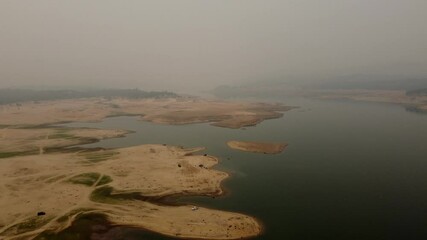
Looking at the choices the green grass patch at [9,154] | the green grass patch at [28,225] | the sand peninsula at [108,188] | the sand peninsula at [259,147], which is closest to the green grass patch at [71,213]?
the sand peninsula at [108,188]

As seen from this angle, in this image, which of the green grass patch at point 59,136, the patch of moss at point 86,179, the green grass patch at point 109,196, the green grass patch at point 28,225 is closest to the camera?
the green grass patch at point 28,225

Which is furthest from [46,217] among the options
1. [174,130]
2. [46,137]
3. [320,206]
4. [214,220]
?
[174,130]

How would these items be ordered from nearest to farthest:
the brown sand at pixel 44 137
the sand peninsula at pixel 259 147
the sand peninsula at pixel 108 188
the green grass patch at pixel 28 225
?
the green grass patch at pixel 28 225
the sand peninsula at pixel 108 188
the sand peninsula at pixel 259 147
the brown sand at pixel 44 137

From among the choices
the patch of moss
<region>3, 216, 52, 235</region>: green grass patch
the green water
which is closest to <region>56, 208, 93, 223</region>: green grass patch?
<region>3, 216, 52, 235</region>: green grass patch

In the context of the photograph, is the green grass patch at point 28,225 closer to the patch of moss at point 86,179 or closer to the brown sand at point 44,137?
the patch of moss at point 86,179

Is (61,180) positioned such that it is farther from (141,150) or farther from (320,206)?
(320,206)

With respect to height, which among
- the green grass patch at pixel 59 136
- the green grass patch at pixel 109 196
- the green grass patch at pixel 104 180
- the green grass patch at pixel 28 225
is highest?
the green grass patch at pixel 59 136

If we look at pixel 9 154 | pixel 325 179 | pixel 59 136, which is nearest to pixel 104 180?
pixel 9 154

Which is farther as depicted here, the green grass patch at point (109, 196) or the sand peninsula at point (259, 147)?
the sand peninsula at point (259, 147)
